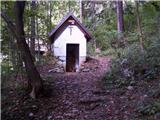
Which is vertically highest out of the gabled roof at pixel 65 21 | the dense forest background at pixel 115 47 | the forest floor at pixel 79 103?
the gabled roof at pixel 65 21

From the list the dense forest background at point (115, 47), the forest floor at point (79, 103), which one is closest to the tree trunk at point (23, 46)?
the dense forest background at point (115, 47)

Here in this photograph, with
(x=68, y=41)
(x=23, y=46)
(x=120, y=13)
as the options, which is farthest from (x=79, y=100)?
(x=120, y=13)

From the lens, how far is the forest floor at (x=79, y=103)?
665cm

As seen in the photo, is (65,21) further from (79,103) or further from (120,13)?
(79,103)

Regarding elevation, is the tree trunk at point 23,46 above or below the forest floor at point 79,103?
above

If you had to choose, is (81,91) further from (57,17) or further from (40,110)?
(57,17)

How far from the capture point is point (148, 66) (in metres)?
9.04

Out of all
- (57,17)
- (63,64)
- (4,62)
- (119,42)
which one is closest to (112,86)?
(4,62)

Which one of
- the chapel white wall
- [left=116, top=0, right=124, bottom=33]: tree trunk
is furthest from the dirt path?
[left=116, top=0, right=124, bottom=33]: tree trunk

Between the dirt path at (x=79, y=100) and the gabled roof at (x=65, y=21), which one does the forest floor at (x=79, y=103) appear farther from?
the gabled roof at (x=65, y=21)

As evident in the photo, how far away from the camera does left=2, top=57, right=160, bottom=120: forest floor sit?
6652 millimetres

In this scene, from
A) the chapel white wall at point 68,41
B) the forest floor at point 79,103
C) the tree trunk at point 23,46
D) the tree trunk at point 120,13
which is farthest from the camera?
the tree trunk at point 120,13

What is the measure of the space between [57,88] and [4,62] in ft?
7.79

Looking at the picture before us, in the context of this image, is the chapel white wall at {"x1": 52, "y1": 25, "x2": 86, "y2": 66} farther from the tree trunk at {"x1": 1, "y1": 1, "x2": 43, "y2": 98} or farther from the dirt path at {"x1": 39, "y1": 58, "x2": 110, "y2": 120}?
the tree trunk at {"x1": 1, "y1": 1, "x2": 43, "y2": 98}
